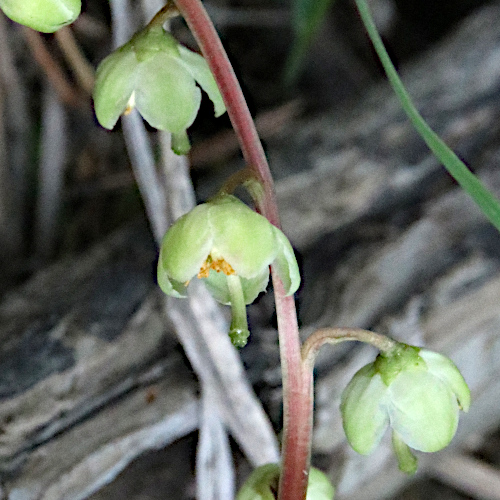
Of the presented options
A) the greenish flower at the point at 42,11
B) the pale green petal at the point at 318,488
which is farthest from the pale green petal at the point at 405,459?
the greenish flower at the point at 42,11

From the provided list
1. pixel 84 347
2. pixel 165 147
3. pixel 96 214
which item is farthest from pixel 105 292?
pixel 96 214

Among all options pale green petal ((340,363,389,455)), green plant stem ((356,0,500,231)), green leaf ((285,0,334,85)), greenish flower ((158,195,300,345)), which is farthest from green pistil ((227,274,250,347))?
green leaf ((285,0,334,85))

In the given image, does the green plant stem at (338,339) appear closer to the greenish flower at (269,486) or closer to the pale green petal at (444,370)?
the pale green petal at (444,370)

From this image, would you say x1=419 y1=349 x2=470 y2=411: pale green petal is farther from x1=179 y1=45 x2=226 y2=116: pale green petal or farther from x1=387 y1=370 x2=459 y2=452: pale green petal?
x1=179 y1=45 x2=226 y2=116: pale green petal

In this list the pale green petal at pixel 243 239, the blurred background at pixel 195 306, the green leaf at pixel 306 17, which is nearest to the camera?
the pale green petal at pixel 243 239

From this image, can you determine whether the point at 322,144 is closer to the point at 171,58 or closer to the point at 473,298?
the point at 473,298

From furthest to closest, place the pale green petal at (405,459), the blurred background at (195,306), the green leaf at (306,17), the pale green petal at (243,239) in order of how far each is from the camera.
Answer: the green leaf at (306,17), the blurred background at (195,306), the pale green petal at (405,459), the pale green petal at (243,239)

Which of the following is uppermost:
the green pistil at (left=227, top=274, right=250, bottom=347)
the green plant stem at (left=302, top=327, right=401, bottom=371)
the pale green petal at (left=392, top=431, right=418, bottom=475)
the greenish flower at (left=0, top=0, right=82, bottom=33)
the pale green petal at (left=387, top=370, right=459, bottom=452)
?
the greenish flower at (left=0, top=0, right=82, bottom=33)
